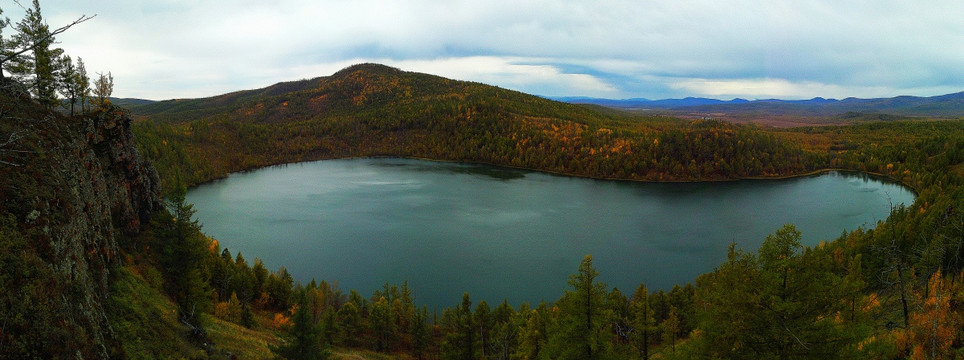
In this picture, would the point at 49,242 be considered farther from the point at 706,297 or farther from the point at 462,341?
the point at 462,341

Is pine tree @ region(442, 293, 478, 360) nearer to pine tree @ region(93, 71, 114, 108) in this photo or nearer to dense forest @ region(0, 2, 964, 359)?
dense forest @ region(0, 2, 964, 359)

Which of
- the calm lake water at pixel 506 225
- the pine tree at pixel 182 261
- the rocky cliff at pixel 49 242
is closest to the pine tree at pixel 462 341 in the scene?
the calm lake water at pixel 506 225

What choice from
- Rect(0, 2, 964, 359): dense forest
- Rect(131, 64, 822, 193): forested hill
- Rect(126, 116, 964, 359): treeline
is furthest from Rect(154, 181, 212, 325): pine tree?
Rect(131, 64, 822, 193): forested hill

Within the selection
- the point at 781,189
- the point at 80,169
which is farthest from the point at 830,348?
the point at 781,189

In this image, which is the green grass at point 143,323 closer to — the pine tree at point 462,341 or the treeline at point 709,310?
the treeline at point 709,310

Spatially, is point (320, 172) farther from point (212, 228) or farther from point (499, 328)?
point (499, 328)
